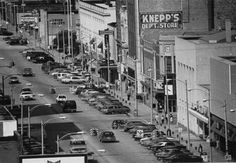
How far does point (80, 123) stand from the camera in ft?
447

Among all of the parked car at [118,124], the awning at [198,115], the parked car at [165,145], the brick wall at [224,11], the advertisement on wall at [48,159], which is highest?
the brick wall at [224,11]

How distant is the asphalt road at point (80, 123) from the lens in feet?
368

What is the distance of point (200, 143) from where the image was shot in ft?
385

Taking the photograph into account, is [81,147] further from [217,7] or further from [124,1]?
[124,1]

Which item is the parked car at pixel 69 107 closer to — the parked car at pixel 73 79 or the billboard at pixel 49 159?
the parked car at pixel 73 79

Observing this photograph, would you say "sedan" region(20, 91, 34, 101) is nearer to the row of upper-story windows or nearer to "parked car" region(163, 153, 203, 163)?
the row of upper-story windows

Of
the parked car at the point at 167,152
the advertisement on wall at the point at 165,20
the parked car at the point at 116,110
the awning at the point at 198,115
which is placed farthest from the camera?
the advertisement on wall at the point at 165,20

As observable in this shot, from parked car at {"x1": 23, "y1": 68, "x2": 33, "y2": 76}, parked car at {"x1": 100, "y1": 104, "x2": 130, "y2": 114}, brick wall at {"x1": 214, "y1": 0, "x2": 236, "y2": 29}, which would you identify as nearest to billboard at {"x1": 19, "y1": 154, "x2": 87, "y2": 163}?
parked car at {"x1": 100, "y1": 104, "x2": 130, "y2": 114}

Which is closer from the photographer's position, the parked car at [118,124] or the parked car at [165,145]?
the parked car at [165,145]

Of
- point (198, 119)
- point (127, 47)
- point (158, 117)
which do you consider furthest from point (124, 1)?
point (198, 119)

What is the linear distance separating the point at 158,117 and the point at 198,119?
42.7ft

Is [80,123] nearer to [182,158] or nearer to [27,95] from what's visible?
[27,95]

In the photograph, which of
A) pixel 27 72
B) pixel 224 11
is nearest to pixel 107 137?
pixel 224 11

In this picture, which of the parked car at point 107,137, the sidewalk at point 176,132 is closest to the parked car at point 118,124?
the sidewalk at point 176,132
